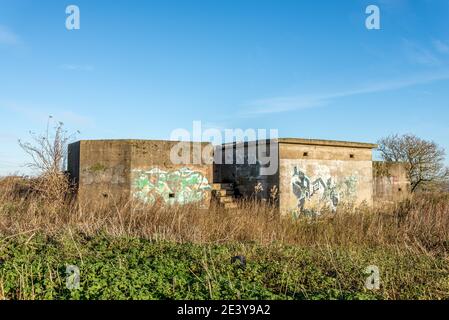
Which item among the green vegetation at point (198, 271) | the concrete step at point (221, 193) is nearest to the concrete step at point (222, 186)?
the concrete step at point (221, 193)

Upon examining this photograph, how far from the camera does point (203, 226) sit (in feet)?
25.0

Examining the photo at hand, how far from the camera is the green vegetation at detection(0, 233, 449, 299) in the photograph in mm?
3740

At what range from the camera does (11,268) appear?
4.29 metres

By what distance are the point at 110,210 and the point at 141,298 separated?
18.8 ft

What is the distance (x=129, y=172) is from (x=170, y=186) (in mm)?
1371

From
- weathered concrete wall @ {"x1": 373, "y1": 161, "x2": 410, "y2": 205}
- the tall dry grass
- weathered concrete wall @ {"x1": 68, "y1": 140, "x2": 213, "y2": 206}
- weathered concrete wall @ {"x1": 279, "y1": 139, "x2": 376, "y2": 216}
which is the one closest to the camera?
the tall dry grass

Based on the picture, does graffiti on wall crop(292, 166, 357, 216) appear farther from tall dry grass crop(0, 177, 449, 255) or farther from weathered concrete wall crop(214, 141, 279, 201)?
tall dry grass crop(0, 177, 449, 255)

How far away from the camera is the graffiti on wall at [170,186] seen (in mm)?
10836

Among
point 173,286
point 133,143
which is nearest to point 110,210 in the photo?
point 133,143

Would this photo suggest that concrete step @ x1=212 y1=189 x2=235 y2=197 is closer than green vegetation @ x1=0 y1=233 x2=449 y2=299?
No

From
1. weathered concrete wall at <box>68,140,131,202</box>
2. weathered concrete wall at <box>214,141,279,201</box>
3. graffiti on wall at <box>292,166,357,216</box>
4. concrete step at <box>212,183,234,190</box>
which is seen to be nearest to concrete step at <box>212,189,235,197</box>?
concrete step at <box>212,183,234,190</box>

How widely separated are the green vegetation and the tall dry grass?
0.62 m

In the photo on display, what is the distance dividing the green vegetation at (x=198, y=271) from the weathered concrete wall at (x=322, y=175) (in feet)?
18.8
